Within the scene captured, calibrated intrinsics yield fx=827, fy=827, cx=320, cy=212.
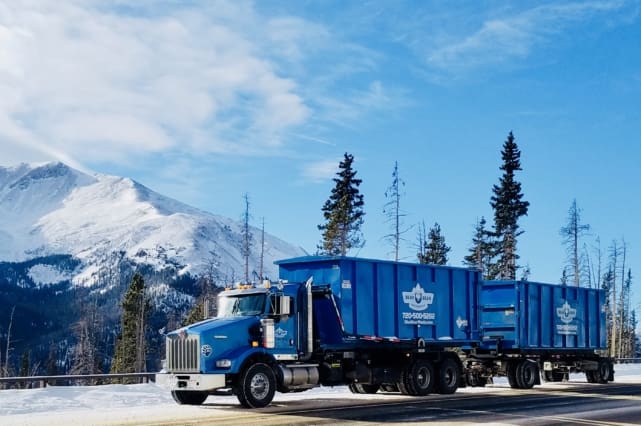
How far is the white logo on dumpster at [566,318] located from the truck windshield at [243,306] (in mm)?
13915

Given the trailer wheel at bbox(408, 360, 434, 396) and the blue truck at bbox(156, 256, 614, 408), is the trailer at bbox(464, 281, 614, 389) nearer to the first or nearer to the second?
the blue truck at bbox(156, 256, 614, 408)

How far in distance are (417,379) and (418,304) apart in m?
2.11

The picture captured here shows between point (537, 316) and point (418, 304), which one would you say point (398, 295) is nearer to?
point (418, 304)

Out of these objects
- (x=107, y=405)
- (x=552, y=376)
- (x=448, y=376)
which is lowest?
(x=552, y=376)

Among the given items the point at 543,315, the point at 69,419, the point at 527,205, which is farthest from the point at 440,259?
the point at 69,419

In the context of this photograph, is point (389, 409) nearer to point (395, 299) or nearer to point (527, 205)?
point (395, 299)

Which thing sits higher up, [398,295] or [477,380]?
[398,295]

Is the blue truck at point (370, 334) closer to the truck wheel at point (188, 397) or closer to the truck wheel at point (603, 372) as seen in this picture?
the truck wheel at point (188, 397)

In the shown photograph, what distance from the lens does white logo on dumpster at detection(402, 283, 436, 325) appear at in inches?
918

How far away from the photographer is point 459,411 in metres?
18.4

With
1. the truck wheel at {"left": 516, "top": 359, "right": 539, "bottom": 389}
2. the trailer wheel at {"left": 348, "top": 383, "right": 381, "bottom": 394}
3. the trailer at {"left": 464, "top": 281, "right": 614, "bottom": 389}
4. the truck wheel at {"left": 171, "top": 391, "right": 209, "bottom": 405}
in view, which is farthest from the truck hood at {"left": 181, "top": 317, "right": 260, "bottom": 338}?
the truck wheel at {"left": 516, "top": 359, "right": 539, "bottom": 389}

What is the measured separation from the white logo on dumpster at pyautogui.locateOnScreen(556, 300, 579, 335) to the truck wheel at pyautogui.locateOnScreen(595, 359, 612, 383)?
196 cm

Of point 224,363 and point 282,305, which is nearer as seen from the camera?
point 224,363

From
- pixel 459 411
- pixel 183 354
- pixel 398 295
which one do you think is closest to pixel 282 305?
pixel 183 354
